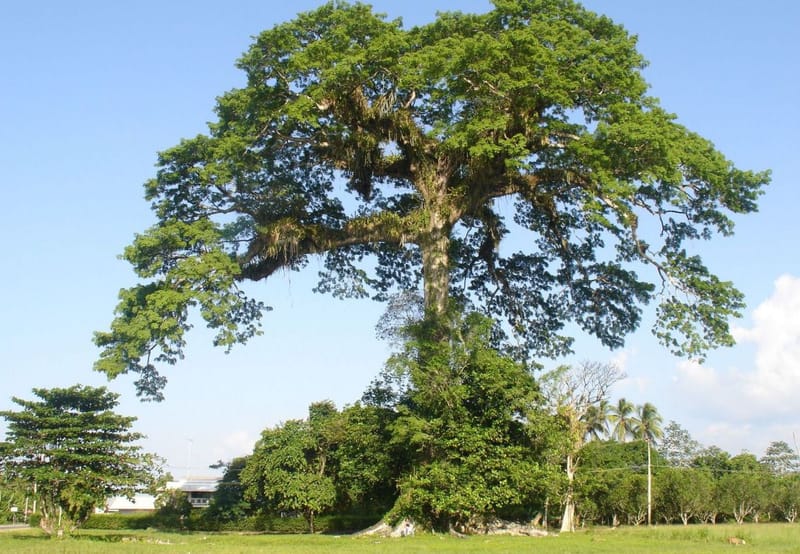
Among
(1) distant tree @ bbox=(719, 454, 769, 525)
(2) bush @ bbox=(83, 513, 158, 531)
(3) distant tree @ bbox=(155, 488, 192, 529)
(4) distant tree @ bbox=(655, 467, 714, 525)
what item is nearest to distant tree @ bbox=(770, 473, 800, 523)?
(1) distant tree @ bbox=(719, 454, 769, 525)

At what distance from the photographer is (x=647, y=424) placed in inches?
2869

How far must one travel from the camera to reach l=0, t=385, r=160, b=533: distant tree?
20.9 metres

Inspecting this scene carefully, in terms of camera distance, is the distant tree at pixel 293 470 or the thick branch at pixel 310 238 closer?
the thick branch at pixel 310 238

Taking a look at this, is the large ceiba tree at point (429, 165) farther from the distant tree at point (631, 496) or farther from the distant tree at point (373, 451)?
the distant tree at point (631, 496)

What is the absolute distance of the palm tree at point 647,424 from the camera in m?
72.2

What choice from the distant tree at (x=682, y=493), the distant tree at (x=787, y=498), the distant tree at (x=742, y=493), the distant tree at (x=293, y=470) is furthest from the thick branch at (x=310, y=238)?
the distant tree at (x=787, y=498)

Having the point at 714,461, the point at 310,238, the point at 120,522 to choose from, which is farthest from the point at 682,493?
the point at 310,238

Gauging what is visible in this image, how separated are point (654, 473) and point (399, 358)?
30.0m

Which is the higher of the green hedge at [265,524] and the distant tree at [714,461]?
the distant tree at [714,461]

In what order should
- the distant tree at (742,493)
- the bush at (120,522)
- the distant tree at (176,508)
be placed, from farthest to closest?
1. the distant tree at (742,493)
2. the distant tree at (176,508)
3. the bush at (120,522)

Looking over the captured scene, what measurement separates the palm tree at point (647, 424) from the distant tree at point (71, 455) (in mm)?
57399

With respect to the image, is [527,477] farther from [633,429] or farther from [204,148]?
[633,429]

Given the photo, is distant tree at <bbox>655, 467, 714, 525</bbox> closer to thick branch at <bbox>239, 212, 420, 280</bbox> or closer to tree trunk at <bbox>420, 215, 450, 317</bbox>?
tree trunk at <bbox>420, 215, 450, 317</bbox>

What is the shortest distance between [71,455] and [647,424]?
2376 inches
